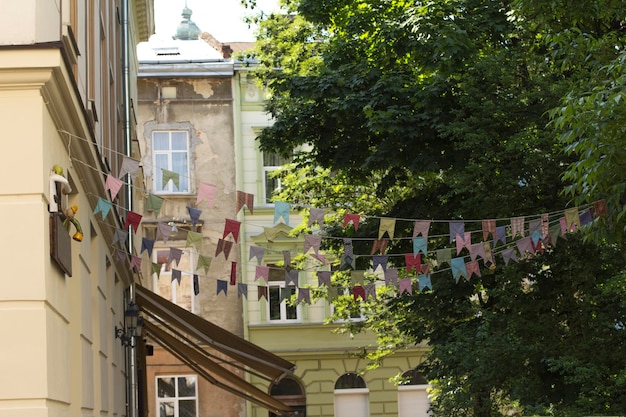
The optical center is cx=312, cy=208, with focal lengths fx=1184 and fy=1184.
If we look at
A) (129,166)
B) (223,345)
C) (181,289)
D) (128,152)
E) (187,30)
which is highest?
(187,30)

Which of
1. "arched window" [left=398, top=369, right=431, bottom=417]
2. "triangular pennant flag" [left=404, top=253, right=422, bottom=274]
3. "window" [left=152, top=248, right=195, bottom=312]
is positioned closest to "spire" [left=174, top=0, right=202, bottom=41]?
"window" [left=152, top=248, right=195, bottom=312]

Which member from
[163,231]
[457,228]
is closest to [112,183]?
[163,231]

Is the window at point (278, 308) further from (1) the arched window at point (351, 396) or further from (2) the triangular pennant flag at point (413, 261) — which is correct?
(2) the triangular pennant flag at point (413, 261)

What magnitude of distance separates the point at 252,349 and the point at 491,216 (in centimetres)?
467

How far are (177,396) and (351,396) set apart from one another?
5.26 metres

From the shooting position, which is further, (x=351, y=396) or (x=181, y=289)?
(x=181, y=289)

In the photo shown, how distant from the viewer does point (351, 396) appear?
118 ft

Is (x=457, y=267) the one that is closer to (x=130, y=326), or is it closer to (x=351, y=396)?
(x=130, y=326)

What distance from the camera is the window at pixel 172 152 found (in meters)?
36.6

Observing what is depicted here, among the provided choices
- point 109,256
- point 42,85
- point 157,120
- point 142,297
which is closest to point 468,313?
point 142,297

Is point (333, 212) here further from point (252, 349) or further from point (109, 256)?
point (109, 256)

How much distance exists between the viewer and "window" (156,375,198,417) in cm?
3500

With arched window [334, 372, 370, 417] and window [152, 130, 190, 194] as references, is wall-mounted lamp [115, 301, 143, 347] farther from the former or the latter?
window [152, 130, 190, 194]

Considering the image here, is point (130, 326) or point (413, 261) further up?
A: point (413, 261)
